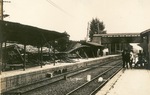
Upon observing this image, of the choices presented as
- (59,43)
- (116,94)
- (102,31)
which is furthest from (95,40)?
(116,94)

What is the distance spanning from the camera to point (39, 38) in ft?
63.4

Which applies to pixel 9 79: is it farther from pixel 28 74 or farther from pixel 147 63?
pixel 147 63

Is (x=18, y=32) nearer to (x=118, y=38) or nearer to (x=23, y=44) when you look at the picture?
(x=23, y=44)

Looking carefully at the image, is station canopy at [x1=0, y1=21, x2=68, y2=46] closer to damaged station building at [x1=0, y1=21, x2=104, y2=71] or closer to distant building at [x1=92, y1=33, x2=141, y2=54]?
damaged station building at [x1=0, y1=21, x2=104, y2=71]

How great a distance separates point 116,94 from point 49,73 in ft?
26.7

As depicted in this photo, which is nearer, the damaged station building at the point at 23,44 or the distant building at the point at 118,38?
the damaged station building at the point at 23,44

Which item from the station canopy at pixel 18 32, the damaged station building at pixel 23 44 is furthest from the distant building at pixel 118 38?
the station canopy at pixel 18 32

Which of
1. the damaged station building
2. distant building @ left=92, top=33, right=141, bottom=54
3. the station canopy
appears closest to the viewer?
the station canopy

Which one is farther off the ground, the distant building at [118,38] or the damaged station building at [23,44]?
the distant building at [118,38]

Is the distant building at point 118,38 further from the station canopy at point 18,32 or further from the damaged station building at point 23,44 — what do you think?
the station canopy at point 18,32

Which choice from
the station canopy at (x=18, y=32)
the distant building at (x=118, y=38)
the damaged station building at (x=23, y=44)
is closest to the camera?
the station canopy at (x=18, y=32)

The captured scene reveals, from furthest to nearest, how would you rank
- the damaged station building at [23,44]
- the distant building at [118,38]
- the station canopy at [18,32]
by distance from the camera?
the distant building at [118,38], the damaged station building at [23,44], the station canopy at [18,32]

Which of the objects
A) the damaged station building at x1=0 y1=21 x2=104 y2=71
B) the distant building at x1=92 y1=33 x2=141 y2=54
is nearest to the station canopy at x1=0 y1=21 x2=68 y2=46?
the damaged station building at x1=0 y1=21 x2=104 y2=71

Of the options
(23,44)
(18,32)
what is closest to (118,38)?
(23,44)
